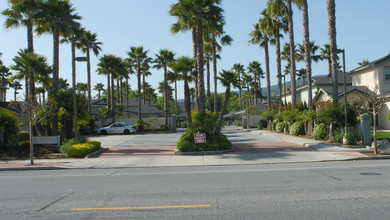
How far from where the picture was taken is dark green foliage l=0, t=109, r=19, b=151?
17.2 meters

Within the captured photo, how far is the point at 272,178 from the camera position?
925 cm

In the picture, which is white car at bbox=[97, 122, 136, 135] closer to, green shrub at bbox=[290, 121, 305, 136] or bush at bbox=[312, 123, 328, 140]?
green shrub at bbox=[290, 121, 305, 136]

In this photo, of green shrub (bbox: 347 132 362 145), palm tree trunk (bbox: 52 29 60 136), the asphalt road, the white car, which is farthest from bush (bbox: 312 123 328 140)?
the white car

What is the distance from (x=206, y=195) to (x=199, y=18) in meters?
14.9

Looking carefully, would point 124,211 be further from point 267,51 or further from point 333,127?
point 267,51

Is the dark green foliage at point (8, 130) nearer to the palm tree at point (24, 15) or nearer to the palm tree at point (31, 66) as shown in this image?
the palm tree at point (31, 66)

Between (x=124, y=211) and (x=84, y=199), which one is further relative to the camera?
(x=84, y=199)

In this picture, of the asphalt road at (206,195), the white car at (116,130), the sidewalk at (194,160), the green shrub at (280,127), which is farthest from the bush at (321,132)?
the white car at (116,130)

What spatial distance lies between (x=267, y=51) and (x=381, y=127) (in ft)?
47.8

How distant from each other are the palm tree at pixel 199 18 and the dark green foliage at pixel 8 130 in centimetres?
1088

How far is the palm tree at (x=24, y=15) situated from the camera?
20891 millimetres

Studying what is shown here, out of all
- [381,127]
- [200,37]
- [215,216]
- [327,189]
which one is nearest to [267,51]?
[381,127]

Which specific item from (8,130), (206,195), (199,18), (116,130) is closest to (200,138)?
(199,18)

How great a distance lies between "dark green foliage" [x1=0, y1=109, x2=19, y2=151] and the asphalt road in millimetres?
7691
